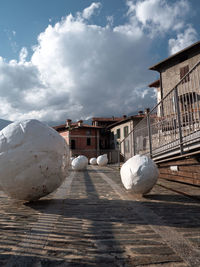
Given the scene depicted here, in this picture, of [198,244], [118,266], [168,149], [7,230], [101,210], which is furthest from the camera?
[168,149]

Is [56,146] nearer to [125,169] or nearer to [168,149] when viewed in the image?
[125,169]

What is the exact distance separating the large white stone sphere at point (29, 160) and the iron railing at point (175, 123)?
3844mm

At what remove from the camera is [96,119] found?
160 feet

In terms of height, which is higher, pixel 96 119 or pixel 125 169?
pixel 96 119

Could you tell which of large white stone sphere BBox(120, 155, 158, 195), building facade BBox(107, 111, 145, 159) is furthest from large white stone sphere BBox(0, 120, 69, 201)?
building facade BBox(107, 111, 145, 159)

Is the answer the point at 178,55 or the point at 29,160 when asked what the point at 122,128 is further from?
the point at 29,160

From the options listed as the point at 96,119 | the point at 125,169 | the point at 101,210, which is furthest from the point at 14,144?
the point at 96,119

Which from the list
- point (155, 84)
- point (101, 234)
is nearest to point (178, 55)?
point (155, 84)

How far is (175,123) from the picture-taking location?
24.1ft

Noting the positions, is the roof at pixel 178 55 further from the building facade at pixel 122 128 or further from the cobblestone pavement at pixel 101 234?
the cobblestone pavement at pixel 101 234

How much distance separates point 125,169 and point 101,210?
1848mm

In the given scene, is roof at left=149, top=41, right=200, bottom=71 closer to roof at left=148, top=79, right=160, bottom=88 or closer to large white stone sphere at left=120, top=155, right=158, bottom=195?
roof at left=148, top=79, right=160, bottom=88

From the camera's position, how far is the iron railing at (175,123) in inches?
228

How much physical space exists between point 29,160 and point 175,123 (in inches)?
212
